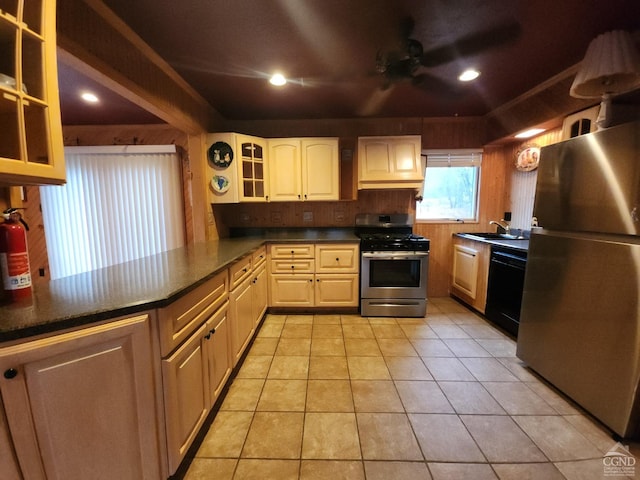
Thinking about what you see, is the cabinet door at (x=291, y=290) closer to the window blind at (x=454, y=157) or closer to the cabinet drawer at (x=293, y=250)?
the cabinet drawer at (x=293, y=250)

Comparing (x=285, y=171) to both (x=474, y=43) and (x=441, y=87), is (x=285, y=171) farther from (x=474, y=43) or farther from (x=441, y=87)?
(x=474, y=43)

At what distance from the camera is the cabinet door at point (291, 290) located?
3160 mm

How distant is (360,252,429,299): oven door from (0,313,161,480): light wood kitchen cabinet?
2316 millimetres

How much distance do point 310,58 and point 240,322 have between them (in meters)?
2.06

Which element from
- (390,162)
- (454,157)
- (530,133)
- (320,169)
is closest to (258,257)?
(320,169)

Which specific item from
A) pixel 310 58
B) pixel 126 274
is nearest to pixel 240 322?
pixel 126 274

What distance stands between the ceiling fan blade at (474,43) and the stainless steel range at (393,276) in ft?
5.57

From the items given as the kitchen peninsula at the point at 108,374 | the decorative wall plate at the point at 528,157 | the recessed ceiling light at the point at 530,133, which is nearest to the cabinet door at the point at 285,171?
the kitchen peninsula at the point at 108,374

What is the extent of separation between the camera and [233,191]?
2.95 m

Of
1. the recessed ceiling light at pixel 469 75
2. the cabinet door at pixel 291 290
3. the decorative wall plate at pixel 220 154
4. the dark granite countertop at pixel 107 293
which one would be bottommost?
the cabinet door at pixel 291 290

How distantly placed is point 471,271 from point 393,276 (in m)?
0.93

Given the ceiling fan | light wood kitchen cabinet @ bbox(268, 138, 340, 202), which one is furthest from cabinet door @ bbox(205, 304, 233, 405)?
the ceiling fan

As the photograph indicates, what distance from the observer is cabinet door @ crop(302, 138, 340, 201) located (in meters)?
3.23

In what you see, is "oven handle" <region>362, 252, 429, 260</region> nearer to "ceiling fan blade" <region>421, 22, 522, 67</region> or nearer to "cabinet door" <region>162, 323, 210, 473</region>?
"ceiling fan blade" <region>421, 22, 522, 67</region>
